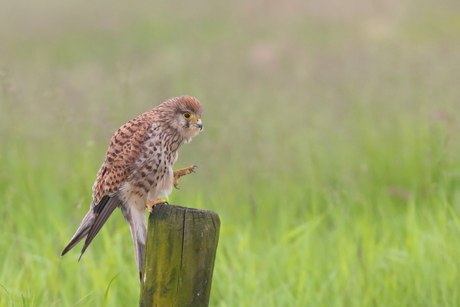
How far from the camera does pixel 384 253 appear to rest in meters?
5.26

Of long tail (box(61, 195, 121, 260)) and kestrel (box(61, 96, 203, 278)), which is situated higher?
kestrel (box(61, 96, 203, 278))

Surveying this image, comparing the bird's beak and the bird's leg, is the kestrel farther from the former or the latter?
the bird's beak

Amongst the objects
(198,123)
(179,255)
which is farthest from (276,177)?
(179,255)

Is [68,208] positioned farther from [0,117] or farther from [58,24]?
[58,24]

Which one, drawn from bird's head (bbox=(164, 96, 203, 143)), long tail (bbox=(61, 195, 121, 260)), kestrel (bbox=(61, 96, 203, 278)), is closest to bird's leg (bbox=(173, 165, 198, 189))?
kestrel (bbox=(61, 96, 203, 278))

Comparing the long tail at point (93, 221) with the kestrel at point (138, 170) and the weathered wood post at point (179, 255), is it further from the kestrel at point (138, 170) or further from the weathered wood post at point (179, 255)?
the weathered wood post at point (179, 255)

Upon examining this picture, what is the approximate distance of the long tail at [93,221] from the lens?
11.7 feet

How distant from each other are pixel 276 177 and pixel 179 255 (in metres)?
3.81

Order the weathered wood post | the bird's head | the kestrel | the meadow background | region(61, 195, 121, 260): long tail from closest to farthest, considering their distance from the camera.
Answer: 1. the weathered wood post
2. region(61, 195, 121, 260): long tail
3. the kestrel
4. the bird's head
5. the meadow background

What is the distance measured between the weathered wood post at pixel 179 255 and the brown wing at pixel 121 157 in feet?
2.42

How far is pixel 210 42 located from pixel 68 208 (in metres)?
10.3

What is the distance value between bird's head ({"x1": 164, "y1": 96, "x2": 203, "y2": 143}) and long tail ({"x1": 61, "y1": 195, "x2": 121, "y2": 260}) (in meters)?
0.59

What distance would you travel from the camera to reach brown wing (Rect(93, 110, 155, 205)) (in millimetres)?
3887

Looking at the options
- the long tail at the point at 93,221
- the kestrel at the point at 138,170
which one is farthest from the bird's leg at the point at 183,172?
the long tail at the point at 93,221
